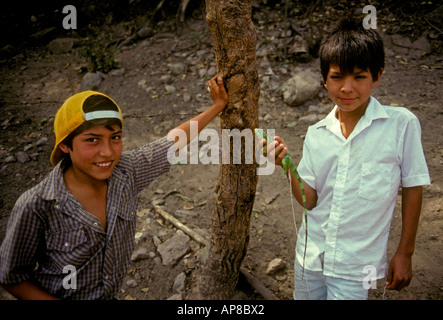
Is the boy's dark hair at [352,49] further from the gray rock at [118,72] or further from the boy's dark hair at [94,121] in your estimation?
the gray rock at [118,72]

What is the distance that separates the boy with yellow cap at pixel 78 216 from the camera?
1.45 metres

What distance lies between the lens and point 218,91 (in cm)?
184

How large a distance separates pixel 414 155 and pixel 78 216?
165 centimetres

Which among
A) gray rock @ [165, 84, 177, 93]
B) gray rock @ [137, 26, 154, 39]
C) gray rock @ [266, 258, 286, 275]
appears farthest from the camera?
gray rock @ [137, 26, 154, 39]

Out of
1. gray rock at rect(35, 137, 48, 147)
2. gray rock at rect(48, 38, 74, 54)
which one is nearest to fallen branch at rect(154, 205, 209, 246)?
gray rock at rect(35, 137, 48, 147)

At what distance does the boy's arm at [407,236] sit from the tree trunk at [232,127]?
2.83 ft

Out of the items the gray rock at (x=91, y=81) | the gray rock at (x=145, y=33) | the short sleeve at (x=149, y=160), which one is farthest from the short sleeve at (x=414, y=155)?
the gray rock at (x=145, y=33)

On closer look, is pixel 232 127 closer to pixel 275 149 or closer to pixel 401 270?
pixel 275 149

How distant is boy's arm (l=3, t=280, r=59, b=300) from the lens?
1509 millimetres

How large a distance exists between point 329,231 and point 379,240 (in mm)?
259

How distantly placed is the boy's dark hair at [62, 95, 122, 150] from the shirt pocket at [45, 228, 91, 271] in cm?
41

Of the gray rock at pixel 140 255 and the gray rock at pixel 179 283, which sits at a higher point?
the gray rock at pixel 140 255

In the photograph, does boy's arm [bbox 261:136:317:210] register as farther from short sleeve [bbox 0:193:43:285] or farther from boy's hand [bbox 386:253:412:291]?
short sleeve [bbox 0:193:43:285]
